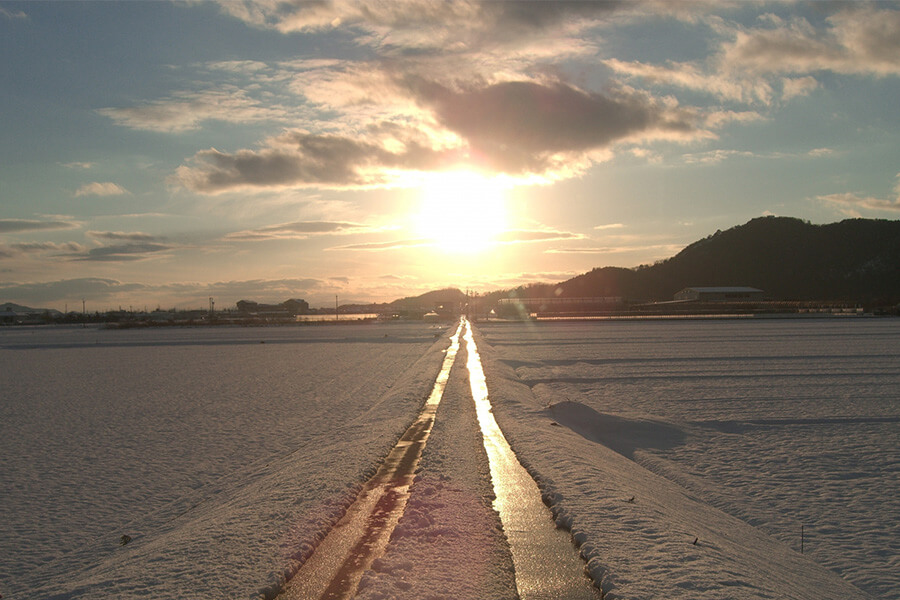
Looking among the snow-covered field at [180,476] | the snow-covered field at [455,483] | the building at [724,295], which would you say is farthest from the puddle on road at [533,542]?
the building at [724,295]

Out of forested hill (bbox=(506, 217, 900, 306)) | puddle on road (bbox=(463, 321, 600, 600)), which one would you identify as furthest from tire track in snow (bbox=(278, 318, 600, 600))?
forested hill (bbox=(506, 217, 900, 306))

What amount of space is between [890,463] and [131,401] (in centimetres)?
1773

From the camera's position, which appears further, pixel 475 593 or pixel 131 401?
pixel 131 401

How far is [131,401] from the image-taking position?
59.7 ft

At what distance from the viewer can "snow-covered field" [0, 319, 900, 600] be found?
6004mm

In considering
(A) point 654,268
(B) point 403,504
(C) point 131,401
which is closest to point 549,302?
(A) point 654,268

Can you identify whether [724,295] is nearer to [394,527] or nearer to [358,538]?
[394,527]

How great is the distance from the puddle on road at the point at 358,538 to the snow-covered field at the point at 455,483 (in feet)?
0.57

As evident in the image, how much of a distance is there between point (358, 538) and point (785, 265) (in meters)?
183

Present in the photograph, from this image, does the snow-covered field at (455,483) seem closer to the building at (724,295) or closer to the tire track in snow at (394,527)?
the tire track in snow at (394,527)

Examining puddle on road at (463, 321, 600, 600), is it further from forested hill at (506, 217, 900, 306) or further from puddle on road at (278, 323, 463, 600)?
forested hill at (506, 217, 900, 306)

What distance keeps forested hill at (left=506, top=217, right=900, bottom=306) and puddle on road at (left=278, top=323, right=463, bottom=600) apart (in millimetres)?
160293

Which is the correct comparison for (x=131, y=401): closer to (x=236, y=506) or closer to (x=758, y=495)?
(x=236, y=506)

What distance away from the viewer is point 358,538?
268 inches
